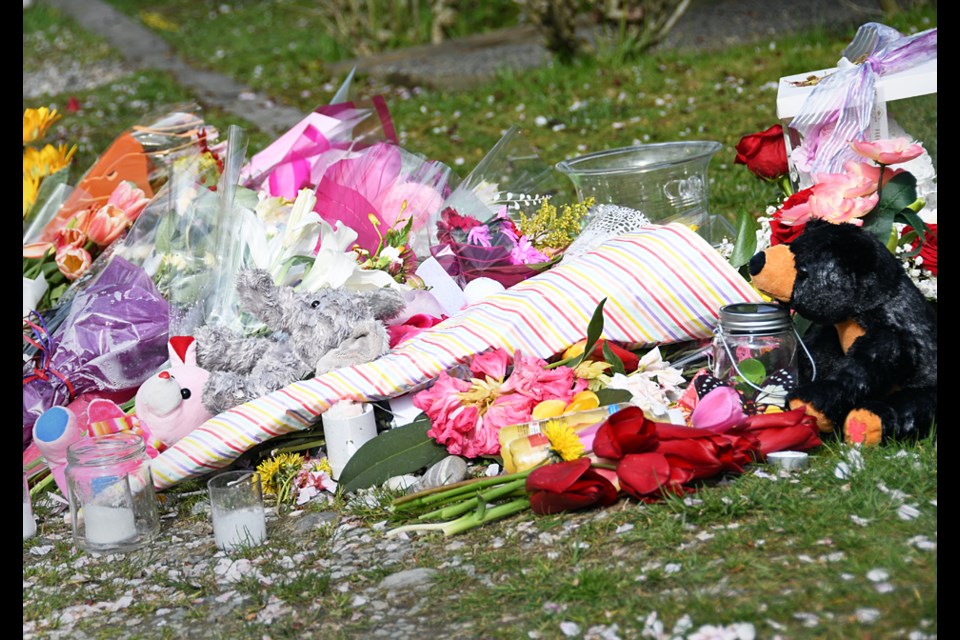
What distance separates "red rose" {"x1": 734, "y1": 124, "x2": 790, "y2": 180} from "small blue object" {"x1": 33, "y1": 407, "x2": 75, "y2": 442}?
2156 mm

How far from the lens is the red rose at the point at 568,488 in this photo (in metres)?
2.37

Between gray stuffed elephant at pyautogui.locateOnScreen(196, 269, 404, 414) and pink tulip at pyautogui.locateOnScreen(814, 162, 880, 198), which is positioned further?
gray stuffed elephant at pyautogui.locateOnScreen(196, 269, 404, 414)

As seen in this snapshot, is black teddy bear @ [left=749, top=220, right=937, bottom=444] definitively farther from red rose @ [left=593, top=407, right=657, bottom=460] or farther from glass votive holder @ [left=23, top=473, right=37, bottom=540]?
glass votive holder @ [left=23, top=473, right=37, bottom=540]

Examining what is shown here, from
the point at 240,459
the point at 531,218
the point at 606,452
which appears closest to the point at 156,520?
the point at 240,459

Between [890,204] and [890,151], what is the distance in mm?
138

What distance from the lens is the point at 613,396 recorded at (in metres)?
2.74

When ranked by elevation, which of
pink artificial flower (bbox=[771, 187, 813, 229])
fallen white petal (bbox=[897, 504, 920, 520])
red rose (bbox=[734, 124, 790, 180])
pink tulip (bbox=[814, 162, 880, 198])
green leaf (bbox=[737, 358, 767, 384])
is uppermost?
red rose (bbox=[734, 124, 790, 180])

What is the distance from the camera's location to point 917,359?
2.53 meters

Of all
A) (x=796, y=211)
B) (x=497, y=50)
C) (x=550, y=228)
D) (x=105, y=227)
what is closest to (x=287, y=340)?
(x=550, y=228)

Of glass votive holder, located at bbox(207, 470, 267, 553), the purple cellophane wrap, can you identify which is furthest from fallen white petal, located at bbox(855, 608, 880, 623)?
the purple cellophane wrap

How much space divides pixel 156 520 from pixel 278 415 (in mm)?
408

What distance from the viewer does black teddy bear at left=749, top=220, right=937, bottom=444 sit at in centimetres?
249

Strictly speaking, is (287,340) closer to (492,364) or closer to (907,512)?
(492,364)

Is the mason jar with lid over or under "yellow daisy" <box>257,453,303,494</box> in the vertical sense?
over
